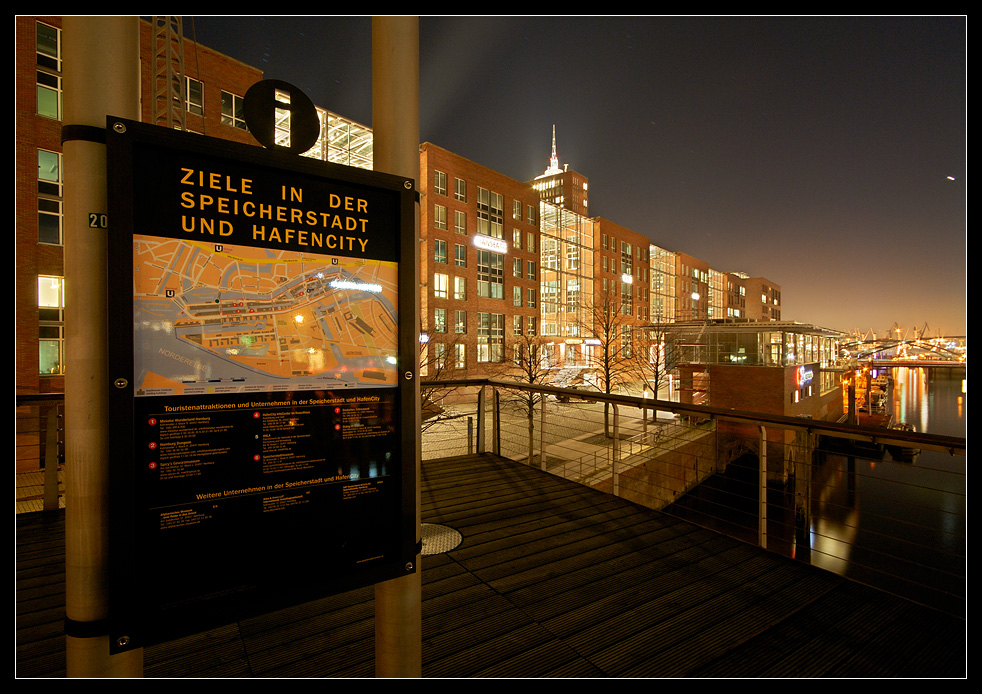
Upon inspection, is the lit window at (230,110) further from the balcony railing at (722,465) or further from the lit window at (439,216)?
the balcony railing at (722,465)

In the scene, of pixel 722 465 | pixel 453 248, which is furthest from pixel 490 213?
pixel 722 465

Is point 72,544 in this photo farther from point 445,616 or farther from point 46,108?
point 46,108

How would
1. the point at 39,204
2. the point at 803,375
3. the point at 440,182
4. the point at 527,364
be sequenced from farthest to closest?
1. the point at 440,182
2. the point at 803,375
3. the point at 527,364
4. the point at 39,204

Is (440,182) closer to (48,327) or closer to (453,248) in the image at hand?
(453,248)

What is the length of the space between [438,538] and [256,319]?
2881mm

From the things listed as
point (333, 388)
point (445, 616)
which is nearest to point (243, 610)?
point (333, 388)

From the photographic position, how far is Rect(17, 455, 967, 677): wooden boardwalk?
2369 mm

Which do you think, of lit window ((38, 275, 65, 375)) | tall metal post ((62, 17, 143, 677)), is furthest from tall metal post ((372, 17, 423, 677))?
lit window ((38, 275, 65, 375))

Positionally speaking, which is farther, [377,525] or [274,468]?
[377,525]

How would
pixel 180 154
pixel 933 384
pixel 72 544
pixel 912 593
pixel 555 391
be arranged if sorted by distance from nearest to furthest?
pixel 72 544 < pixel 180 154 < pixel 555 391 < pixel 912 593 < pixel 933 384

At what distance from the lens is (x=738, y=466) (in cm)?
414

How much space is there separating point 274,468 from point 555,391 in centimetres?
392

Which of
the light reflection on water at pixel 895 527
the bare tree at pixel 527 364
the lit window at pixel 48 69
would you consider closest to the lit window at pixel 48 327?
the lit window at pixel 48 69
